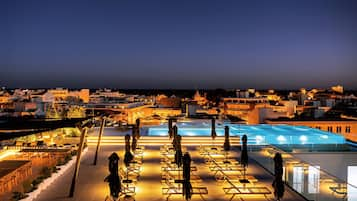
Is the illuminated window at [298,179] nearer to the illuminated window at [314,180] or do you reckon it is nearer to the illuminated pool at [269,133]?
the illuminated window at [314,180]

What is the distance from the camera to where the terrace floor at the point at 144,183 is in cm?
884

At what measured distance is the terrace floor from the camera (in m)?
8.84

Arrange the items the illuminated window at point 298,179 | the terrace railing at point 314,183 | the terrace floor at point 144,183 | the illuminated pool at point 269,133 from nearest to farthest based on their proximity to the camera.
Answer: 1. the terrace railing at point 314,183
2. the terrace floor at point 144,183
3. the illuminated window at point 298,179
4. the illuminated pool at point 269,133

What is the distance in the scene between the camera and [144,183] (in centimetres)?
1009

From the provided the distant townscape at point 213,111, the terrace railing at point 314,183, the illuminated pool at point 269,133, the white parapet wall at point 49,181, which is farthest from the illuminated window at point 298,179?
the white parapet wall at point 49,181

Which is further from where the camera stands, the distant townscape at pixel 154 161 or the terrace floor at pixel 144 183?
the terrace floor at pixel 144 183

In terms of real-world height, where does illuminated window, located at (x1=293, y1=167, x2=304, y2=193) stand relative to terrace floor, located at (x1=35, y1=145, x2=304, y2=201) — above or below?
above

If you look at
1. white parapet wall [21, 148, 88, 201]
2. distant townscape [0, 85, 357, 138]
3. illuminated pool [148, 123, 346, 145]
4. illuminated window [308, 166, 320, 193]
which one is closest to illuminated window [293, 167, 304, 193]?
illuminated window [308, 166, 320, 193]

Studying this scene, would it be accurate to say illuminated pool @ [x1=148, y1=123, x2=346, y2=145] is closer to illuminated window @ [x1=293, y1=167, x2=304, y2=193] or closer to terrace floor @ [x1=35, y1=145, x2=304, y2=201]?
terrace floor @ [x1=35, y1=145, x2=304, y2=201]

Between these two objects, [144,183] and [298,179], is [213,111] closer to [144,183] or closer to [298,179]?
[144,183]

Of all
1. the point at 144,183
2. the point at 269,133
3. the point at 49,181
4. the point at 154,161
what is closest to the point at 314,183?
the point at 144,183

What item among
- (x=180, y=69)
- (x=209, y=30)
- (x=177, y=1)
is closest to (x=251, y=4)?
(x=177, y=1)

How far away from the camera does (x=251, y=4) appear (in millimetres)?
23172

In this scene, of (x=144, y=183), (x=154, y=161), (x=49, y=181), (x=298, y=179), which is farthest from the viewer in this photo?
(x=154, y=161)
